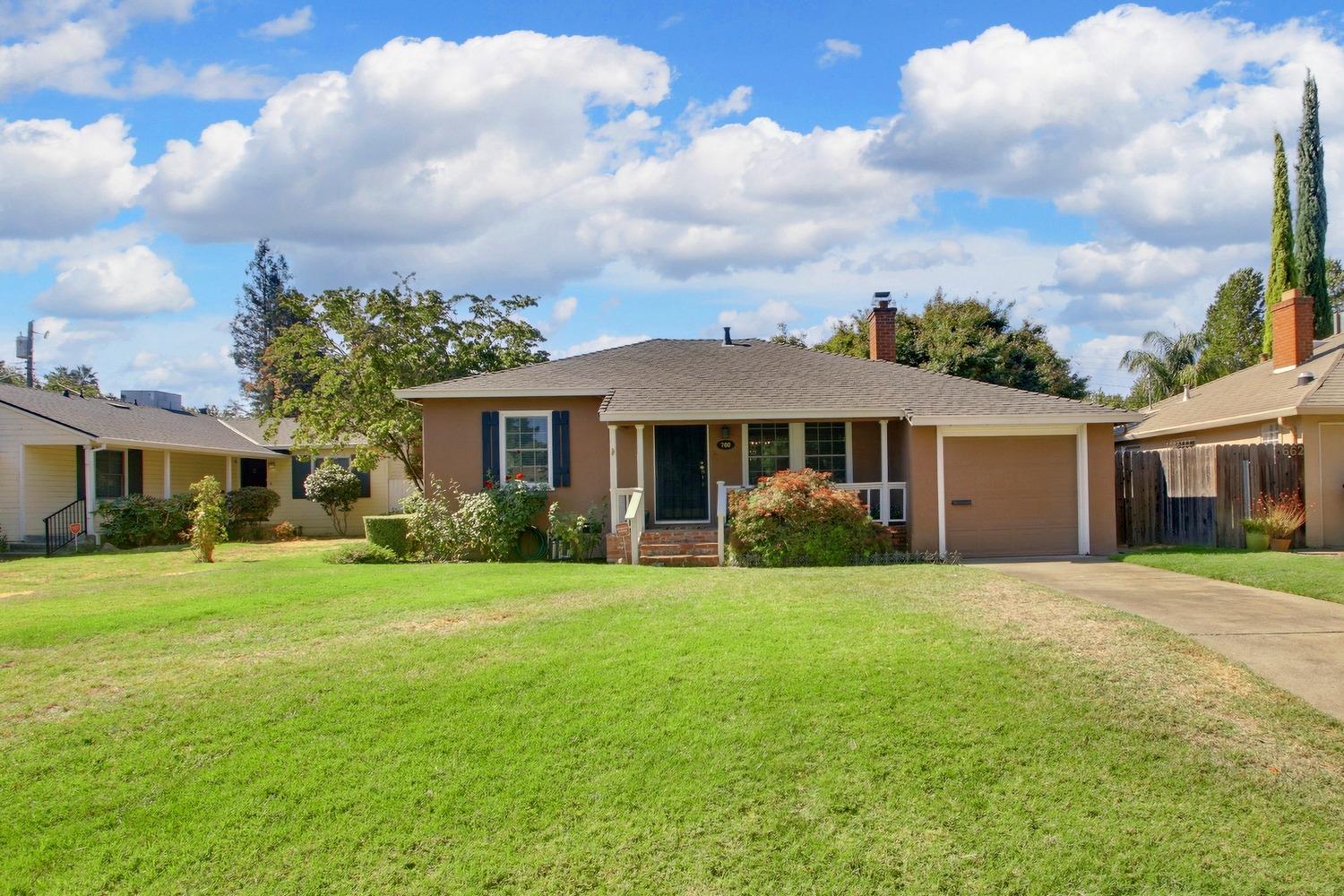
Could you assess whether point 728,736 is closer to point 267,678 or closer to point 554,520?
point 267,678

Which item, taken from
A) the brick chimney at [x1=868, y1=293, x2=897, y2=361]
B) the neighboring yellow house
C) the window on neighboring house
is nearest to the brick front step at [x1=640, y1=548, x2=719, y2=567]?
the brick chimney at [x1=868, y1=293, x2=897, y2=361]

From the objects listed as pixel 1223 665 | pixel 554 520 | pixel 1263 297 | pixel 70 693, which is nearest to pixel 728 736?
pixel 1223 665

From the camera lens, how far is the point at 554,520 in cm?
1438

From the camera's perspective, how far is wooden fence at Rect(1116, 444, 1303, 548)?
47.3 feet

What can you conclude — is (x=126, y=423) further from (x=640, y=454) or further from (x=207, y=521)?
(x=640, y=454)

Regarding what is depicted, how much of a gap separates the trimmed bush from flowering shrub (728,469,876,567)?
6.30 m

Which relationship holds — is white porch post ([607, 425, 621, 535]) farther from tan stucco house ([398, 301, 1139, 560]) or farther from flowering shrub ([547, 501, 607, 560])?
flowering shrub ([547, 501, 607, 560])

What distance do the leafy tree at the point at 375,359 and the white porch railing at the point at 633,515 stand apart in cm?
715

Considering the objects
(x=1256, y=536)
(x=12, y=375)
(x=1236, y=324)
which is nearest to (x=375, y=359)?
(x=1256, y=536)

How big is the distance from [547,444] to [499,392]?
1279 mm

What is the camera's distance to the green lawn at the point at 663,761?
4.20 m

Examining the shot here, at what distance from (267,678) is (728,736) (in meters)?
3.52

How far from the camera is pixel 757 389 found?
15.6m

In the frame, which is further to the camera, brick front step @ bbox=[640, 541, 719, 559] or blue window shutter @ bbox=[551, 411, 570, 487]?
blue window shutter @ bbox=[551, 411, 570, 487]
